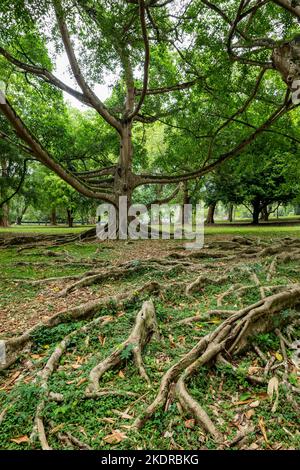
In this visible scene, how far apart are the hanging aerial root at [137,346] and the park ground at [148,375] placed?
0.03 metres

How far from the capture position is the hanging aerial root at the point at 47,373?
204 centimetres

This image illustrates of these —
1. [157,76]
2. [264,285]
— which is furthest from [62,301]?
[157,76]

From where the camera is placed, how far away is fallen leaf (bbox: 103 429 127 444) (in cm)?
202

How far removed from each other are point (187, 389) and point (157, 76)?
12.8 meters

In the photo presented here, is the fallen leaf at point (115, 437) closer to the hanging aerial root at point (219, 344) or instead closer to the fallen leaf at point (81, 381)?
the hanging aerial root at point (219, 344)

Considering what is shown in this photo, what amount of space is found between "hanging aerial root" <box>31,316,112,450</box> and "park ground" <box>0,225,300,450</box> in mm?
15

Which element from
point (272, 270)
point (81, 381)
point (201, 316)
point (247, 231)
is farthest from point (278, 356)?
point (247, 231)

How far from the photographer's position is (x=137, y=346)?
295 cm

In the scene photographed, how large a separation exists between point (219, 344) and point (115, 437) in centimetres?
129

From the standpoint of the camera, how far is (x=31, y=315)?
13.4ft

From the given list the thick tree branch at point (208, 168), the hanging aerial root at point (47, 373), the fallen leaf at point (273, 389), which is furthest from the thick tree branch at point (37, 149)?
the fallen leaf at point (273, 389)

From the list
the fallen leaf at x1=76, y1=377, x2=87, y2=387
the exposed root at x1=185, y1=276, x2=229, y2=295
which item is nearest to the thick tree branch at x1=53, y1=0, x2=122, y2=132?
the exposed root at x1=185, y1=276, x2=229, y2=295

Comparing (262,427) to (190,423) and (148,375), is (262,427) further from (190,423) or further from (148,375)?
(148,375)

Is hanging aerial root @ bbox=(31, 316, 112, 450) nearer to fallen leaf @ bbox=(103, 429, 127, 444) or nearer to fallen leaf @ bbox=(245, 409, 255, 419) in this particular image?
fallen leaf @ bbox=(103, 429, 127, 444)
